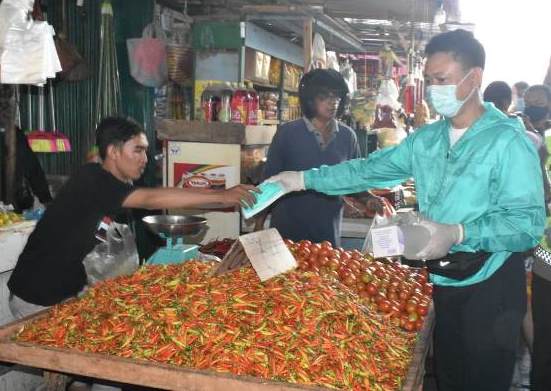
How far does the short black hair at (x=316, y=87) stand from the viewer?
407 centimetres

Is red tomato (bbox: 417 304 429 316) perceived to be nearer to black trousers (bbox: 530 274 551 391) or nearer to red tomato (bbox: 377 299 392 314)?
red tomato (bbox: 377 299 392 314)

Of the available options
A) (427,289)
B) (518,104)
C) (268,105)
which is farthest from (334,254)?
(518,104)

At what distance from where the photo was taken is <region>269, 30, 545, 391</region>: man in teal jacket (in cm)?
224

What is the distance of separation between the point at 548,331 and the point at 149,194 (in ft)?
7.05

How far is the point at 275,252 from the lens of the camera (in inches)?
112

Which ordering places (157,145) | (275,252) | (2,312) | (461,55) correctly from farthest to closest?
(157,145)
(2,312)
(275,252)
(461,55)

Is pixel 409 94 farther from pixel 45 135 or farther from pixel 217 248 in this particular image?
pixel 45 135

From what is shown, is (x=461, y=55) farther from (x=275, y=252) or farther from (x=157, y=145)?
(x=157, y=145)

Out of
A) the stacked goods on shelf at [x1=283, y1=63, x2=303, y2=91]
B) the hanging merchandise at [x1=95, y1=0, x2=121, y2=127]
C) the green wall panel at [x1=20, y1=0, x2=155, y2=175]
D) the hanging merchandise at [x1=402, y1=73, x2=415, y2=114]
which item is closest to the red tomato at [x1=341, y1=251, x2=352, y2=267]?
the green wall panel at [x1=20, y1=0, x2=155, y2=175]

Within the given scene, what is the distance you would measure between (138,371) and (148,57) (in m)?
4.66

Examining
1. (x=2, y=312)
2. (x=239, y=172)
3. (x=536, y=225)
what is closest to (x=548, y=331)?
(x=536, y=225)

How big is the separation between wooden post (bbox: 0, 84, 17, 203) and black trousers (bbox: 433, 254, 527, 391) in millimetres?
3499

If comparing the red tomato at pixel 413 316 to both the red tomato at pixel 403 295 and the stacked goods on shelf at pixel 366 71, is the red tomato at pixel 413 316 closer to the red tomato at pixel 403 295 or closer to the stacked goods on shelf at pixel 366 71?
the red tomato at pixel 403 295

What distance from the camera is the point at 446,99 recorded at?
2416mm
